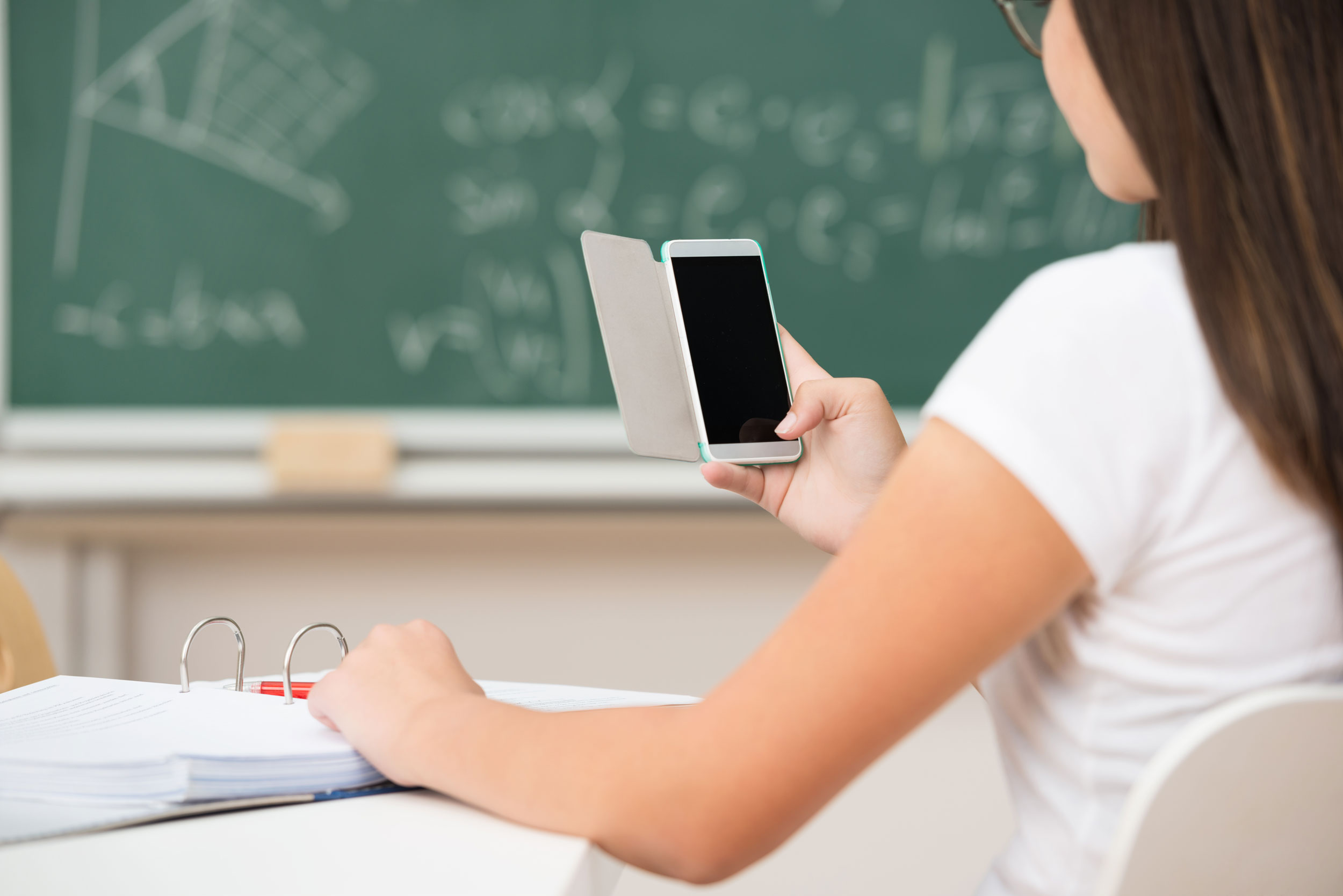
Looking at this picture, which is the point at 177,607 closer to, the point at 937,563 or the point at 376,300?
the point at 376,300

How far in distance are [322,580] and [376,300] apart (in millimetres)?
466

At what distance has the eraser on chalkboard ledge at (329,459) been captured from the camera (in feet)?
5.25

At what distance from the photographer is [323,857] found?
49cm

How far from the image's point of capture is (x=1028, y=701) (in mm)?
539

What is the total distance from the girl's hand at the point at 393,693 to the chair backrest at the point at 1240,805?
1.08 ft

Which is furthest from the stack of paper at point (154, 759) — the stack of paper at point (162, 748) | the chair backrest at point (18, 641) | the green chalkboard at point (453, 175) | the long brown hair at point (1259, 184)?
the green chalkboard at point (453, 175)

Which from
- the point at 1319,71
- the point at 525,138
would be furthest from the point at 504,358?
the point at 1319,71

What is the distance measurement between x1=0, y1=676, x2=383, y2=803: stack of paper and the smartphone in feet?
1.19

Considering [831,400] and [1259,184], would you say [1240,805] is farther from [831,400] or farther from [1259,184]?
[831,400]

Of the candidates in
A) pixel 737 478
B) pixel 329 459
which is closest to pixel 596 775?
pixel 737 478

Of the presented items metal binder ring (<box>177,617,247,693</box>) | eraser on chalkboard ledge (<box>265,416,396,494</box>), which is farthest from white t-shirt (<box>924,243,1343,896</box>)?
eraser on chalkboard ledge (<box>265,416,396,494</box>)

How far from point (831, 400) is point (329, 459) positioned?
3.26 feet

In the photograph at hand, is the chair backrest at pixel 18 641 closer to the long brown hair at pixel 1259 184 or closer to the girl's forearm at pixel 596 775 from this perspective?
the girl's forearm at pixel 596 775

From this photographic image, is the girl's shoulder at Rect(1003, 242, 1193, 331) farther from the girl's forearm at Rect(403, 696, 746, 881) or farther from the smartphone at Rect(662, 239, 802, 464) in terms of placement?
the smartphone at Rect(662, 239, 802, 464)
